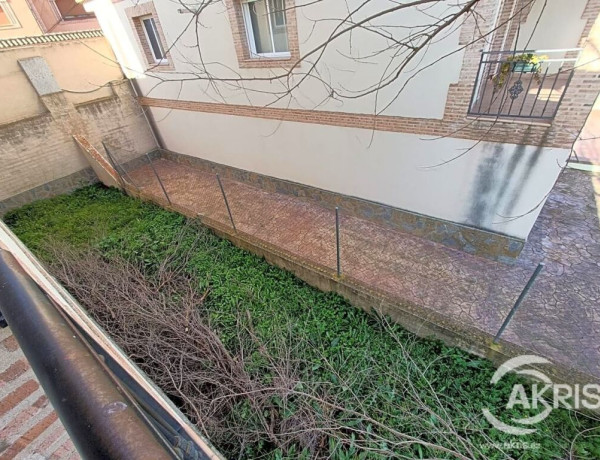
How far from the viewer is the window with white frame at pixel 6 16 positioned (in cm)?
1454

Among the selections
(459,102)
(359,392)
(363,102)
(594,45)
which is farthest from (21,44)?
(594,45)

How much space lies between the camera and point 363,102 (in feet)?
17.4

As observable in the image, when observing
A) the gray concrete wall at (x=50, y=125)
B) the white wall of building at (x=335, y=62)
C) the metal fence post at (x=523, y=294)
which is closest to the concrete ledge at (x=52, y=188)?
the gray concrete wall at (x=50, y=125)

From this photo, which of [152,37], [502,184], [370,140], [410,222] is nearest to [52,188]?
[152,37]

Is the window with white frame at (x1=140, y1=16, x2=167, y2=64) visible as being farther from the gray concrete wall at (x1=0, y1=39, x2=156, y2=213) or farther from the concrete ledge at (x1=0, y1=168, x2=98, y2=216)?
the concrete ledge at (x1=0, y1=168, x2=98, y2=216)

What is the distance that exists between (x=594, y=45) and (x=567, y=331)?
139 inches

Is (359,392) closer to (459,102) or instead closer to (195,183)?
(459,102)

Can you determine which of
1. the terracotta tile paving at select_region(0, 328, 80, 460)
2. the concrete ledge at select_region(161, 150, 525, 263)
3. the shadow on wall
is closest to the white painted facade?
the shadow on wall

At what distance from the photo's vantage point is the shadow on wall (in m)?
4.33

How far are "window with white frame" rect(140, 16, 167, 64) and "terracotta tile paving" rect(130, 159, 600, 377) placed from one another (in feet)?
15.9

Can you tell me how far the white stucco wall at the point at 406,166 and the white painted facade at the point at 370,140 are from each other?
17 millimetres

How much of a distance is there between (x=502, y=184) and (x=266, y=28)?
17.7 ft

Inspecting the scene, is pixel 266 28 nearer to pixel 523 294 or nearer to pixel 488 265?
pixel 488 265

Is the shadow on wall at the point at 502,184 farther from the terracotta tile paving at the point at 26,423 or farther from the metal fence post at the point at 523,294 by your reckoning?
the terracotta tile paving at the point at 26,423
